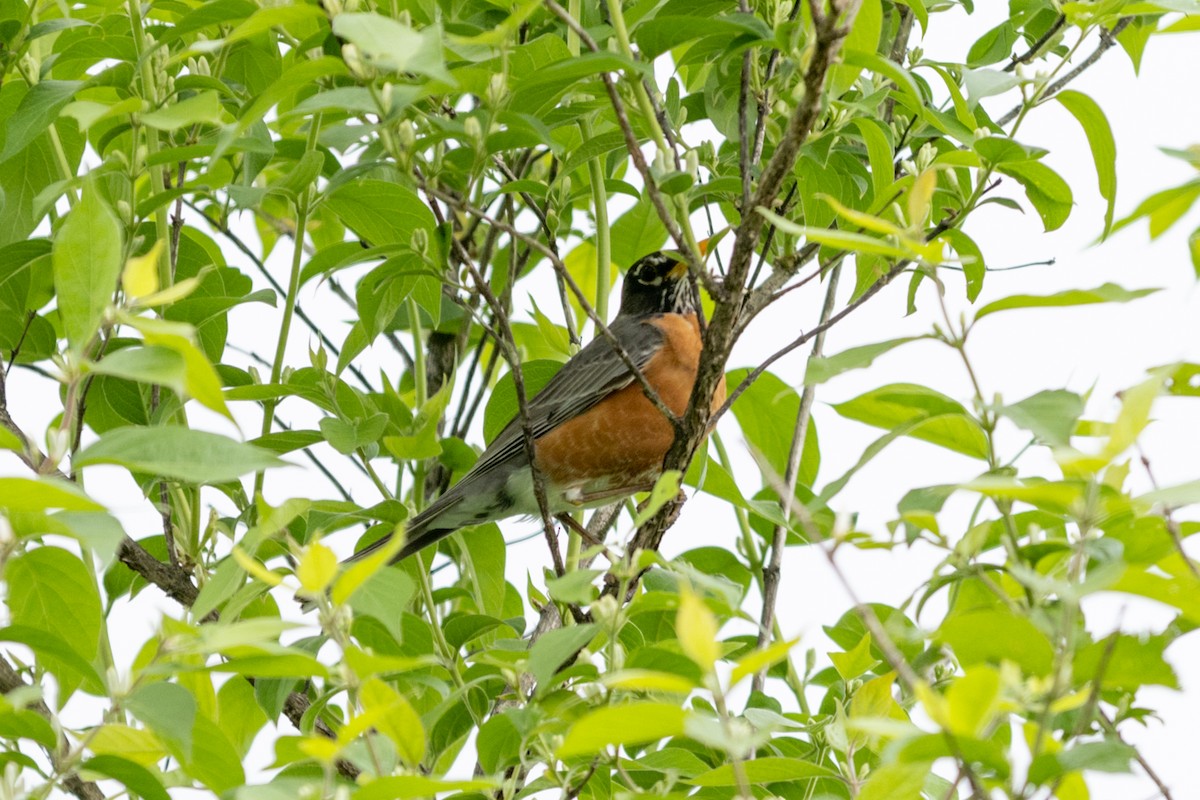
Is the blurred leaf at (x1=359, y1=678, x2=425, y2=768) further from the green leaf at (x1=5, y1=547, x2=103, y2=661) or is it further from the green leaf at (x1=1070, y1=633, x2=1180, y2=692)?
the green leaf at (x1=1070, y1=633, x2=1180, y2=692)

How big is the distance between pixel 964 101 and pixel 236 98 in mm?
1264

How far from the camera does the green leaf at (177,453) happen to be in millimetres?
1287

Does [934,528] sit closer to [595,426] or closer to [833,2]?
[833,2]

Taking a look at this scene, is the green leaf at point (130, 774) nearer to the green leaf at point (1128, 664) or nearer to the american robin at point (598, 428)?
the green leaf at point (1128, 664)

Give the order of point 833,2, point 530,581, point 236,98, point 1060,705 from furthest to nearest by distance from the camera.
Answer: point 530,581
point 236,98
point 833,2
point 1060,705

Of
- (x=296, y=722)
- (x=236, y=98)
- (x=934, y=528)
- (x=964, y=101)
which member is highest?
(x=236, y=98)

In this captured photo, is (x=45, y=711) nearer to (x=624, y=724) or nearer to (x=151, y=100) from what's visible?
(x=151, y=100)

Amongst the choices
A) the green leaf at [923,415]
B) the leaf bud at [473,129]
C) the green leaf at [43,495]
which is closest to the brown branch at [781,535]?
the leaf bud at [473,129]

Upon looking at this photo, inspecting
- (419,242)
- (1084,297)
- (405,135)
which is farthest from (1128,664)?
(419,242)

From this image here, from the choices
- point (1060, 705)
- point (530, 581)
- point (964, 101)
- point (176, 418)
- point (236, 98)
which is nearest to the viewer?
point (1060, 705)

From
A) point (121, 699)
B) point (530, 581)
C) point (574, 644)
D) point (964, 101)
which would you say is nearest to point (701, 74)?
point (964, 101)

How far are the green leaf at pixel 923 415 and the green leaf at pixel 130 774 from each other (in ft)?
3.04

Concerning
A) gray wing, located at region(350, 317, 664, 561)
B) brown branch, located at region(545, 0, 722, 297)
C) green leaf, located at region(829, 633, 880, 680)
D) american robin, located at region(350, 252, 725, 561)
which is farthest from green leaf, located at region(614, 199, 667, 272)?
green leaf, located at region(829, 633, 880, 680)

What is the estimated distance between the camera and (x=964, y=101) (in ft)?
7.09
